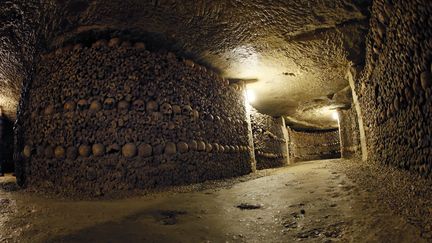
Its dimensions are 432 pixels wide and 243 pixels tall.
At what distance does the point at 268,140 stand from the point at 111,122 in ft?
17.0

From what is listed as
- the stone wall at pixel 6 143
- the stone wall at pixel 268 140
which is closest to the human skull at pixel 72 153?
the stone wall at pixel 268 140

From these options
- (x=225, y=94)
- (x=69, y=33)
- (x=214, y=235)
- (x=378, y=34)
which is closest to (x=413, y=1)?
(x=378, y=34)

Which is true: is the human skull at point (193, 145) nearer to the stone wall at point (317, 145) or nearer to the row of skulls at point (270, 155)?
the row of skulls at point (270, 155)

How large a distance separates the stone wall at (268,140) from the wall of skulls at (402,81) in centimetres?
334

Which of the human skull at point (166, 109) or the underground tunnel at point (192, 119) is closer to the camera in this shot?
the underground tunnel at point (192, 119)

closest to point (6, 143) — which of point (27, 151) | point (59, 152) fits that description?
point (27, 151)

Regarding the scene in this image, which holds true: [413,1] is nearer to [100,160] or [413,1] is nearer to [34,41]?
[100,160]

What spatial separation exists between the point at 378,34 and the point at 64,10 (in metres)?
3.65

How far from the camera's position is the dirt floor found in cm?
150

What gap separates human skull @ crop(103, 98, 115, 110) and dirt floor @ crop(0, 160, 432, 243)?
1165 millimetres

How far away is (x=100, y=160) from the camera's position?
123 inches

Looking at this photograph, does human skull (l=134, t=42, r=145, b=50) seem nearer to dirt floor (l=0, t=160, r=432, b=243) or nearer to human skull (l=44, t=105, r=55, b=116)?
human skull (l=44, t=105, r=55, b=116)

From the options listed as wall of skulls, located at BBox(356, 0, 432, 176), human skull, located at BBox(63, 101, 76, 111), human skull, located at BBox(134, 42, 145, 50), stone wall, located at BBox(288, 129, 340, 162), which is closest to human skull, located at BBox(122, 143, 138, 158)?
human skull, located at BBox(63, 101, 76, 111)

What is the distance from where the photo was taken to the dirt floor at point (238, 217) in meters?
1.50
